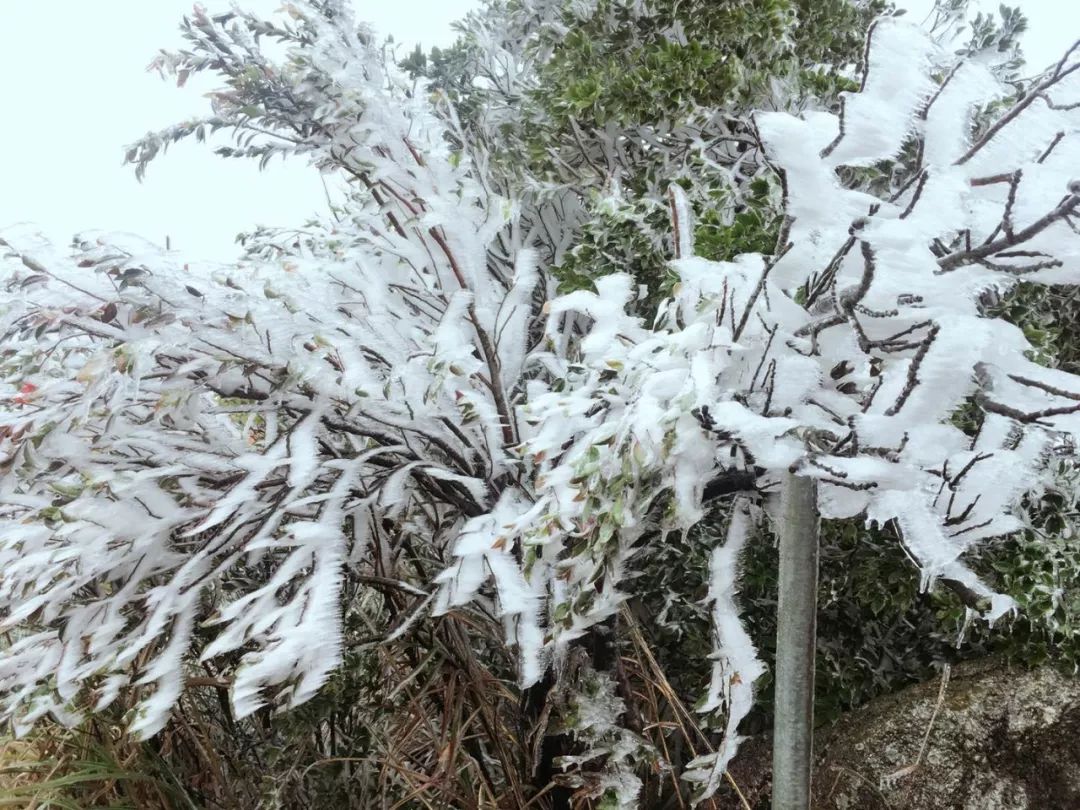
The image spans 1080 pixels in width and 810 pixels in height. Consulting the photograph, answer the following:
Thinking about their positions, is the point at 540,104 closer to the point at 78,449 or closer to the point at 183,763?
the point at 78,449

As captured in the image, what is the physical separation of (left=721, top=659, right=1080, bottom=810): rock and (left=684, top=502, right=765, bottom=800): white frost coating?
1.38ft

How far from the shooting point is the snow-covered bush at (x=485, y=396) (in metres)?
0.83

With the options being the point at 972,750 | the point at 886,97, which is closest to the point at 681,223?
the point at 886,97

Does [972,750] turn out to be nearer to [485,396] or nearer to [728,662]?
[728,662]

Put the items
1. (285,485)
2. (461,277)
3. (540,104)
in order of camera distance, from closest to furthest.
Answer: (285,485), (461,277), (540,104)

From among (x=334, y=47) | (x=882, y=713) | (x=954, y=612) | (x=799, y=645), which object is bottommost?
(x=882, y=713)

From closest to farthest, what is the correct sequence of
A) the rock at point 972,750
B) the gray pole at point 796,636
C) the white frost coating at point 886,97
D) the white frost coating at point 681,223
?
1. the white frost coating at point 886,97
2. the gray pole at point 796,636
3. the white frost coating at point 681,223
4. the rock at point 972,750

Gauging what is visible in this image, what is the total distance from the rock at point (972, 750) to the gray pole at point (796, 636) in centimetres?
43

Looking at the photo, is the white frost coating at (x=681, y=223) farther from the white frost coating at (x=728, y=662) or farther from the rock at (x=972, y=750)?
the rock at (x=972, y=750)

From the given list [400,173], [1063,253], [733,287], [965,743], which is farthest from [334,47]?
[965,743]

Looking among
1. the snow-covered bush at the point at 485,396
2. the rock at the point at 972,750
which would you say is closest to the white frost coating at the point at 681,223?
the snow-covered bush at the point at 485,396

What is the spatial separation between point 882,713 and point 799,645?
0.69 m

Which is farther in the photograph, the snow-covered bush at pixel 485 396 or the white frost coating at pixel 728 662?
the white frost coating at pixel 728 662

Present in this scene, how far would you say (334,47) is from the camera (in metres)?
1.41
